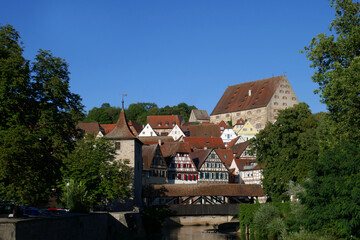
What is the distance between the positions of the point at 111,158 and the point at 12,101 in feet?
60.4

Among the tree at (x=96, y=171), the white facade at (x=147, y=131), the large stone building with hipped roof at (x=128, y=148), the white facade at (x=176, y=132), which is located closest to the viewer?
the tree at (x=96, y=171)

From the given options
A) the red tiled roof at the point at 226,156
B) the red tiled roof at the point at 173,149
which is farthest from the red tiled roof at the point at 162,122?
the red tiled roof at the point at 173,149

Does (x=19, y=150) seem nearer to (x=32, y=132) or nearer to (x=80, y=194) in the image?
(x=32, y=132)

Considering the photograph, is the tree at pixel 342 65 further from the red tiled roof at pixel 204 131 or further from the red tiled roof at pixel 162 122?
the red tiled roof at pixel 162 122

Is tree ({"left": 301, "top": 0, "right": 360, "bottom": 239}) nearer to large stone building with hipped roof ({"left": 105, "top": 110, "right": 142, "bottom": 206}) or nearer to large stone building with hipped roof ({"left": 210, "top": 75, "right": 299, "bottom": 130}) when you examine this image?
large stone building with hipped roof ({"left": 105, "top": 110, "right": 142, "bottom": 206})

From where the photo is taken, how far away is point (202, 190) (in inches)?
2259

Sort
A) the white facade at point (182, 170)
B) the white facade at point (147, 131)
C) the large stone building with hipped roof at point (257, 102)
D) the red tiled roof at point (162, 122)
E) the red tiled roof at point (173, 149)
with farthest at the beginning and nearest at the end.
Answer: the red tiled roof at point (162, 122) → the white facade at point (147, 131) → the large stone building with hipped roof at point (257, 102) → the red tiled roof at point (173, 149) → the white facade at point (182, 170)

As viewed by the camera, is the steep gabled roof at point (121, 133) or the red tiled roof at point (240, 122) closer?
the steep gabled roof at point (121, 133)

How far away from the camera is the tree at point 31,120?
2434 cm

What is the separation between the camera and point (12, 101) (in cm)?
2589

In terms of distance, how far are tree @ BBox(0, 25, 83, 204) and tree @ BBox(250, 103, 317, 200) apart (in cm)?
2293

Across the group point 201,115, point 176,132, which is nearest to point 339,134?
point 176,132

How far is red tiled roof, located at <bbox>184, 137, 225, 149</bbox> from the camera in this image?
89812mm

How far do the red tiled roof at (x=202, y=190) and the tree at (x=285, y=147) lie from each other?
24.7 feet
